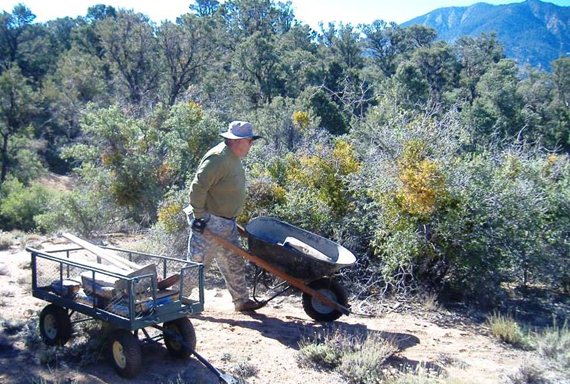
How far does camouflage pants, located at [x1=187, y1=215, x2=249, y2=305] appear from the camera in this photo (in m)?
6.01

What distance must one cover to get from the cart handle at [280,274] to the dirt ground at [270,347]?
23 cm

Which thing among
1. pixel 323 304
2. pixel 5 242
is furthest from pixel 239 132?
pixel 5 242

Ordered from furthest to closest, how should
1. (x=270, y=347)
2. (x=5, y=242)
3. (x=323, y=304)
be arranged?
(x=5, y=242) → (x=323, y=304) → (x=270, y=347)

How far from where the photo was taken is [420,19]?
544ft

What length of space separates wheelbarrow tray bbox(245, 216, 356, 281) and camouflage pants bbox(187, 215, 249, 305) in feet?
0.70

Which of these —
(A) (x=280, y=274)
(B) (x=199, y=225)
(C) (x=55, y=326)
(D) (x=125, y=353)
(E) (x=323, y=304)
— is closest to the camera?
(D) (x=125, y=353)

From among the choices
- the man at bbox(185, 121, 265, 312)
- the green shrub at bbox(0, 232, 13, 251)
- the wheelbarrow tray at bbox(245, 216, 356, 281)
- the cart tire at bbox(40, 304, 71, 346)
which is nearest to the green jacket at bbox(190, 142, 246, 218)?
the man at bbox(185, 121, 265, 312)

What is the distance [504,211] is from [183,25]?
972 inches

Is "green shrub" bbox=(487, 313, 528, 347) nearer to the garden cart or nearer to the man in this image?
the man

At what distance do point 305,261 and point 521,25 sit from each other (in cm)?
13787

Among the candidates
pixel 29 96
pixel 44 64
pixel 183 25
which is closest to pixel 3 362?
pixel 29 96

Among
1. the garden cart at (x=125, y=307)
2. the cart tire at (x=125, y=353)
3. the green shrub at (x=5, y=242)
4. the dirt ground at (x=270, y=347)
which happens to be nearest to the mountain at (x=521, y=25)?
the green shrub at (x=5, y=242)

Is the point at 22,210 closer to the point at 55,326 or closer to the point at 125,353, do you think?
the point at 55,326

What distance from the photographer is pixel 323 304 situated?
6180 millimetres
